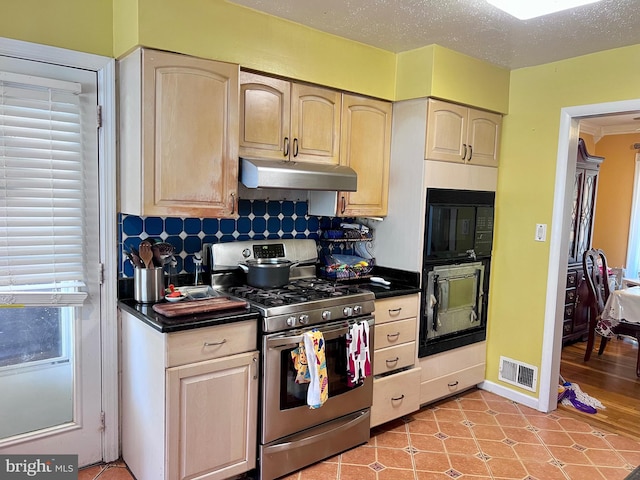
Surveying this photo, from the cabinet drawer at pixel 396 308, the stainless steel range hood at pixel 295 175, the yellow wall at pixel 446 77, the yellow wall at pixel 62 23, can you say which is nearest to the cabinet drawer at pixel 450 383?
the cabinet drawer at pixel 396 308

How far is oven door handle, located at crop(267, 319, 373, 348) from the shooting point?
2.25 metres

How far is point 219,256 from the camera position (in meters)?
2.65

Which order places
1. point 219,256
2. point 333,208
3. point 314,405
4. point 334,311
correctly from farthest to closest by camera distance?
point 333,208
point 219,256
point 334,311
point 314,405

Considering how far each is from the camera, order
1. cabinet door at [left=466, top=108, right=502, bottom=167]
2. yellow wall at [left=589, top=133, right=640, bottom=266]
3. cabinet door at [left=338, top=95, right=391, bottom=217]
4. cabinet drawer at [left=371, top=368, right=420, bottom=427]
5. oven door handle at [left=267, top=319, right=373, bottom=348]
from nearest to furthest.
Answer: oven door handle at [left=267, top=319, right=373, bottom=348]
cabinet drawer at [left=371, top=368, right=420, bottom=427]
cabinet door at [left=338, top=95, right=391, bottom=217]
cabinet door at [left=466, top=108, right=502, bottom=167]
yellow wall at [left=589, top=133, right=640, bottom=266]

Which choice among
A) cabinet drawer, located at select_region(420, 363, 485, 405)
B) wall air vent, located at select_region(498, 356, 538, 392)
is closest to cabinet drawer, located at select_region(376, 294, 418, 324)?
cabinet drawer, located at select_region(420, 363, 485, 405)

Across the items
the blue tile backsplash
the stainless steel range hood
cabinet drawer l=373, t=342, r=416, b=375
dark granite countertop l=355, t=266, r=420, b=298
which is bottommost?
cabinet drawer l=373, t=342, r=416, b=375

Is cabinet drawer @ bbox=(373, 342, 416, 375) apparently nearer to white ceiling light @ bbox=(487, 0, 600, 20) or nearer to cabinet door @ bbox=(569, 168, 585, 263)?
white ceiling light @ bbox=(487, 0, 600, 20)

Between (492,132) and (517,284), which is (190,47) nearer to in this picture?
(492,132)

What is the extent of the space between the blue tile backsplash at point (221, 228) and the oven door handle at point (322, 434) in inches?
41.9

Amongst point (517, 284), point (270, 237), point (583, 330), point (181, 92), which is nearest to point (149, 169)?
point (181, 92)

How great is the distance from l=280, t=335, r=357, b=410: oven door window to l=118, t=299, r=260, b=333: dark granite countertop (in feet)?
0.93

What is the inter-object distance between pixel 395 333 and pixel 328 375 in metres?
0.59

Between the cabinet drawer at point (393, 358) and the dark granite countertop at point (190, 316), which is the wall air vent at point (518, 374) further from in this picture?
the dark granite countertop at point (190, 316)

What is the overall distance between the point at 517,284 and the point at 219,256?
2125 millimetres
